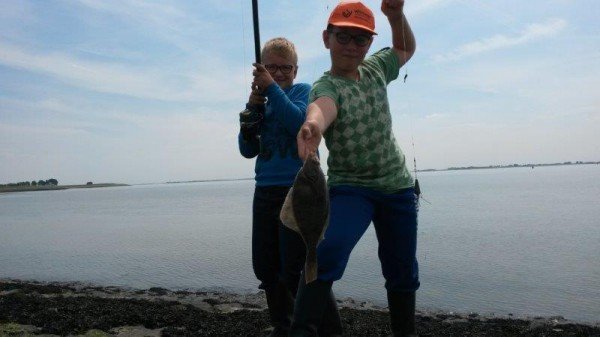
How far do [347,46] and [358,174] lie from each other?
3.09ft

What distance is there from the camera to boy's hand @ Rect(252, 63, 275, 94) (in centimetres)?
406

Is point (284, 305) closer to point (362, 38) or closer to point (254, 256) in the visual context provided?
point (254, 256)

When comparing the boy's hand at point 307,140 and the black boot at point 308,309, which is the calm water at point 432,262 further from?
the boy's hand at point 307,140

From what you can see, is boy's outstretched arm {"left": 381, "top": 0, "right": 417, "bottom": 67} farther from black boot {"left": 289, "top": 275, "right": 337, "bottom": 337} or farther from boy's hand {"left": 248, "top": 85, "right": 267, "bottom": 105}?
black boot {"left": 289, "top": 275, "right": 337, "bottom": 337}

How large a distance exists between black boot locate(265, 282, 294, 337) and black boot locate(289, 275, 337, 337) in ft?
4.54

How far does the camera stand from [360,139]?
11.6 feet

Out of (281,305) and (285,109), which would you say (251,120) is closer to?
(285,109)

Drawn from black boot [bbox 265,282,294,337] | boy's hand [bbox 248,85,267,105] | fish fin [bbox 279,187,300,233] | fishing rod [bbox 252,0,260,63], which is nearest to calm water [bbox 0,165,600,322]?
black boot [bbox 265,282,294,337]

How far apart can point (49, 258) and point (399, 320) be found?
2710cm

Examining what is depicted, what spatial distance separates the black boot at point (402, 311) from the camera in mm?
3885

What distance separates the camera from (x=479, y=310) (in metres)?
13.6

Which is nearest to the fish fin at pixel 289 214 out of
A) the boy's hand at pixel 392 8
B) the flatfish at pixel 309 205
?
the flatfish at pixel 309 205

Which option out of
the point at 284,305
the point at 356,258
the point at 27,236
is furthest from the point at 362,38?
the point at 27,236

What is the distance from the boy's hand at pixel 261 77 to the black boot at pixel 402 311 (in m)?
1.99
